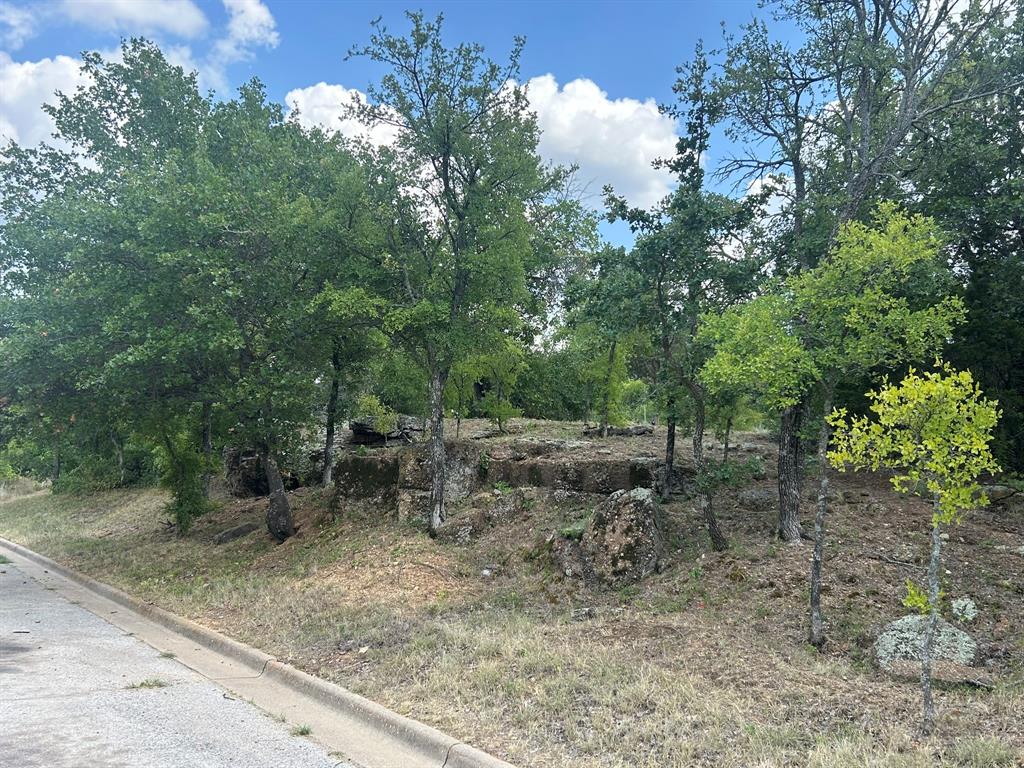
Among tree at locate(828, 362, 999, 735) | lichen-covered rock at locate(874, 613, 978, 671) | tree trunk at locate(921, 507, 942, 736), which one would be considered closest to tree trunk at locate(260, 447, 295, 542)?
lichen-covered rock at locate(874, 613, 978, 671)

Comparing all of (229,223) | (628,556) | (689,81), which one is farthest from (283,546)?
(689,81)

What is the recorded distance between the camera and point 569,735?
4398mm

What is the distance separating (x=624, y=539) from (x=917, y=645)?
353cm

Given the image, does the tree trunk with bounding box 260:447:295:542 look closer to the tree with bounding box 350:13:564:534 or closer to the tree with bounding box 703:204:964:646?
the tree with bounding box 350:13:564:534

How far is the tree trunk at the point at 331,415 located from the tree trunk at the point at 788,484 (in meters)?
9.02

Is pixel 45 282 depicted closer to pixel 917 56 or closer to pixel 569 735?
pixel 569 735

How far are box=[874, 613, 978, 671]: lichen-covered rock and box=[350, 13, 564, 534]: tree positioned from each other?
23.5 ft

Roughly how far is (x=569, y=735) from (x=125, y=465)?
28.0 m

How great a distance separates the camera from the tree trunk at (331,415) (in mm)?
14008

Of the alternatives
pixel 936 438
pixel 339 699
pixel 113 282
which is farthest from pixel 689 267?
pixel 113 282

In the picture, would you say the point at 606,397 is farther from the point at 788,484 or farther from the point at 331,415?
the point at 788,484

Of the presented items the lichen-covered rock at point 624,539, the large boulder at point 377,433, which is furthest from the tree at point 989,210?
the large boulder at point 377,433

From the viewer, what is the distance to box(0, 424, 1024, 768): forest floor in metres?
4.28

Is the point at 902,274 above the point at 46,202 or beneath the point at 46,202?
beneath
